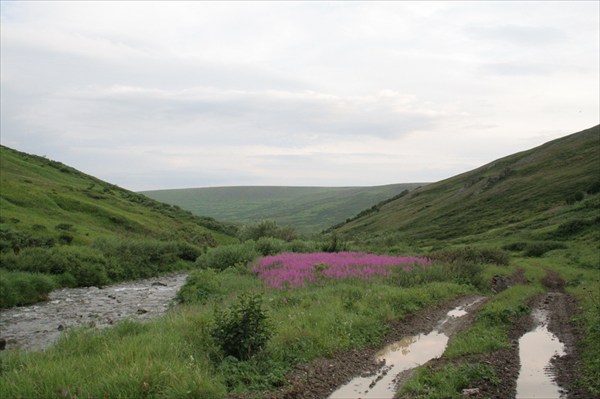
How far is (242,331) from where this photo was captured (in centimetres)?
1012

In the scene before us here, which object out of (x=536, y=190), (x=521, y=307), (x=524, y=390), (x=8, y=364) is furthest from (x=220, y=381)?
(x=536, y=190)

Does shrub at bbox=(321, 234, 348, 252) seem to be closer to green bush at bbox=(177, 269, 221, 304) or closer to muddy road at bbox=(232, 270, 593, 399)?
green bush at bbox=(177, 269, 221, 304)

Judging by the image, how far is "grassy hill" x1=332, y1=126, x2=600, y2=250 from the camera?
61.7 metres

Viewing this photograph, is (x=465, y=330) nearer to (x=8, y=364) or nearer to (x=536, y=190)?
(x=8, y=364)

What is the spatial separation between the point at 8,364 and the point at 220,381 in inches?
175

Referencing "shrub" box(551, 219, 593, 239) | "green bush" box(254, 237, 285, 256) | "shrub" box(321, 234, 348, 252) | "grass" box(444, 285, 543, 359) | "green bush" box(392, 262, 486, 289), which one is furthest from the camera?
"shrub" box(551, 219, 593, 239)

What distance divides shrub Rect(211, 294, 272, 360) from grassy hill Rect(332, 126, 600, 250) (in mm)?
49380

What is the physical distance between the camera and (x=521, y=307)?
17.5 metres

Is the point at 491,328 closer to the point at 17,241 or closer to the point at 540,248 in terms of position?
the point at 17,241

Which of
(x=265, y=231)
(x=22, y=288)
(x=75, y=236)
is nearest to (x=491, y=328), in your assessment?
(x=22, y=288)

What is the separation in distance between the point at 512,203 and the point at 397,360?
8101 cm

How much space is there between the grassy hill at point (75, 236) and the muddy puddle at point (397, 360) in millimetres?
19319

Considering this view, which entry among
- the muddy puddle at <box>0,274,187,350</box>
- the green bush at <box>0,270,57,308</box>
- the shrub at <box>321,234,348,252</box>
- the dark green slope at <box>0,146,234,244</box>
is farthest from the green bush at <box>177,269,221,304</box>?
the dark green slope at <box>0,146,234,244</box>

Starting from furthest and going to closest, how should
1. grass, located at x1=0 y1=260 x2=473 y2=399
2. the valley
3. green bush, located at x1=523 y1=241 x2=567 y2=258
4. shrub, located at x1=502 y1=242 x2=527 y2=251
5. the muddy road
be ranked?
shrub, located at x1=502 y1=242 x2=527 y2=251 → green bush, located at x1=523 y1=241 x2=567 y2=258 → the muddy road → the valley → grass, located at x1=0 y1=260 x2=473 y2=399
